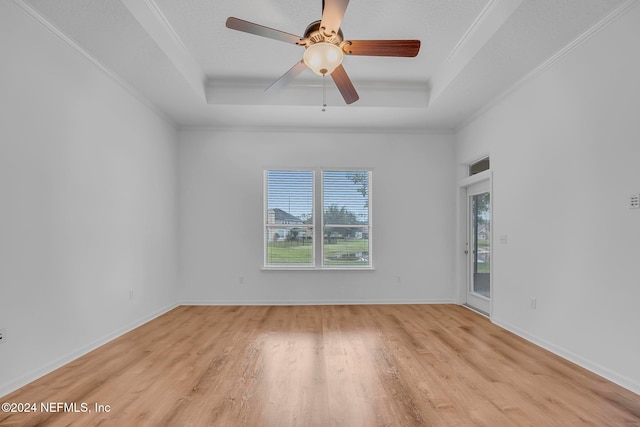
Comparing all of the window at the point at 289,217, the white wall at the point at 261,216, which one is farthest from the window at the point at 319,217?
the white wall at the point at 261,216

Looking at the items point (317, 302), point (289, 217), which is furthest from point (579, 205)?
point (289, 217)

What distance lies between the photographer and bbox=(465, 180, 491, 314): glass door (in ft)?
15.4

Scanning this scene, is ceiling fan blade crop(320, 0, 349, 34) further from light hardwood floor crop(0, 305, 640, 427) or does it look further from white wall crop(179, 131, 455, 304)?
white wall crop(179, 131, 455, 304)

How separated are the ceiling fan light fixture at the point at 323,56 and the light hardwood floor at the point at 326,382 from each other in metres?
2.48

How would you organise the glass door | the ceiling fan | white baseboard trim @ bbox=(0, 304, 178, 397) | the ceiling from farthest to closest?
the glass door
the ceiling
white baseboard trim @ bbox=(0, 304, 178, 397)
the ceiling fan

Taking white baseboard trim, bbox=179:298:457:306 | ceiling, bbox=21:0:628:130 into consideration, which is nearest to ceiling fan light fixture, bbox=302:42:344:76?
ceiling, bbox=21:0:628:130

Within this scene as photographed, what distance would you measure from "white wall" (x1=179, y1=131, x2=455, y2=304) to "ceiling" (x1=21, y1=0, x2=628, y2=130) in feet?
1.72

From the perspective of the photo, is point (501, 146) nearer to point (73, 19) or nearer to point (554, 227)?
point (554, 227)

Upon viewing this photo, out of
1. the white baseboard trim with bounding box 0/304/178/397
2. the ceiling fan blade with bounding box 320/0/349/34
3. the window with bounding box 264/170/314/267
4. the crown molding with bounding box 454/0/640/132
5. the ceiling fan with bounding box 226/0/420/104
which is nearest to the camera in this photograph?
the ceiling fan blade with bounding box 320/0/349/34

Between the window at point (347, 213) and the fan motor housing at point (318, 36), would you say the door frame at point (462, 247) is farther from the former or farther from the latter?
the fan motor housing at point (318, 36)

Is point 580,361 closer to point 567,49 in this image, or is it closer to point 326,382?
point 326,382

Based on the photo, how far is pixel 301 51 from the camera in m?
3.71

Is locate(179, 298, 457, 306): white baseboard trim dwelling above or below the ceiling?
below

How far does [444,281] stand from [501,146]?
244 cm
